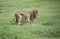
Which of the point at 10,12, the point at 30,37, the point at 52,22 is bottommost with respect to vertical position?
the point at 30,37

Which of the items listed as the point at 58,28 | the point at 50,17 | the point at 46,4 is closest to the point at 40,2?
the point at 46,4

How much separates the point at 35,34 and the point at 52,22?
0.25 m

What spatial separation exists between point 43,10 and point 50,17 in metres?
0.11

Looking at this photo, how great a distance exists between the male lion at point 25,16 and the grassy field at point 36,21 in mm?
40

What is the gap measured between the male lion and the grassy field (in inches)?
1.6

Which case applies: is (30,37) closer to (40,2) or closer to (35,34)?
(35,34)

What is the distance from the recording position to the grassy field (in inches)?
77.0

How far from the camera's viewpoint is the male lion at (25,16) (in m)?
2.00

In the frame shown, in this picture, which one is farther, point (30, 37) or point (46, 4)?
point (46, 4)

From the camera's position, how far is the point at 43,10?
6.77ft

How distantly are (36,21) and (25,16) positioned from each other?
136 millimetres

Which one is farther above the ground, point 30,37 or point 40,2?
point 40,2

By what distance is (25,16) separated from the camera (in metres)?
2.02

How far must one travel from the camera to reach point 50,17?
6.75 feet
